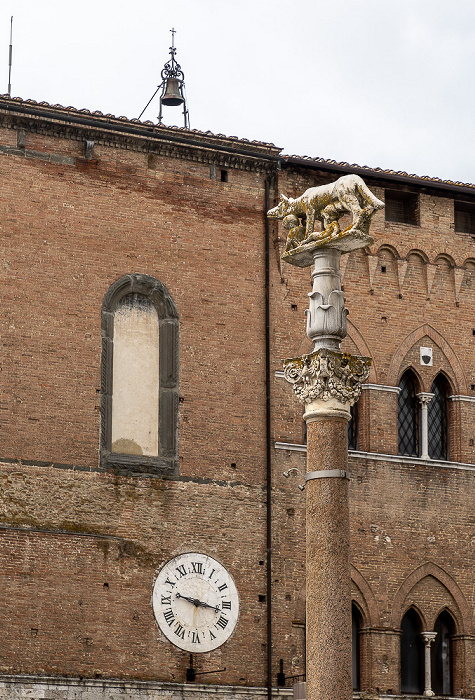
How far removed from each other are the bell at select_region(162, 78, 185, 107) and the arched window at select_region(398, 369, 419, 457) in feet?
19.1

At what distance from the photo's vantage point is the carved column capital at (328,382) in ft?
44.0

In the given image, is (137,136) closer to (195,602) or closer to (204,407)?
(204,407)

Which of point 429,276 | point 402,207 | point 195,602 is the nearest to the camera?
point 195,602

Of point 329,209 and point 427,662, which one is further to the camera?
point 427,662

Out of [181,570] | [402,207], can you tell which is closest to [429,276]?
[402,207]

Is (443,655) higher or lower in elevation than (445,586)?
→ lower

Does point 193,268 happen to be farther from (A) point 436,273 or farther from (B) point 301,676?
(B) point 301,676

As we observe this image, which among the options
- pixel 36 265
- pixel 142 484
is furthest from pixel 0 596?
pixel 36 265

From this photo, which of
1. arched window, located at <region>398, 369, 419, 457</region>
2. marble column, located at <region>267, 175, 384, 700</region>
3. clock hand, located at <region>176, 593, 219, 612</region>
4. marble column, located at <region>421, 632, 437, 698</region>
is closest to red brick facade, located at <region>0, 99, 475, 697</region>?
marble column, located at <region>421, 632, 437, 698</region>

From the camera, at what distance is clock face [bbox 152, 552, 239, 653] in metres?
21.2

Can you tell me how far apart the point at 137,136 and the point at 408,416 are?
596 centimetres

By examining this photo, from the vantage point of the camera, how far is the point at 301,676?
858 inches

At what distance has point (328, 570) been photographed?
13.0m

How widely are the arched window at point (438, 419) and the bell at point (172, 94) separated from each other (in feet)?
20.2
